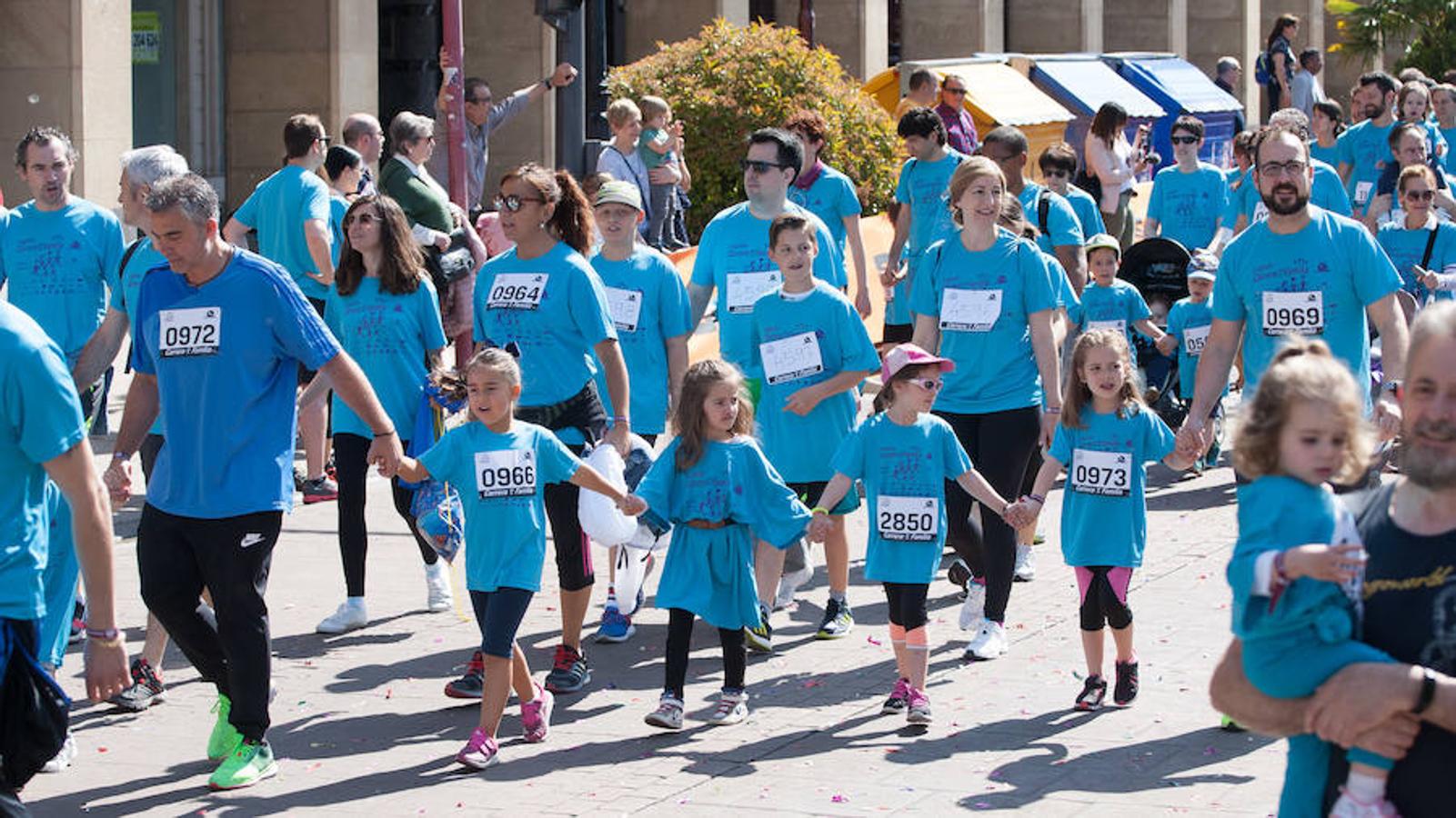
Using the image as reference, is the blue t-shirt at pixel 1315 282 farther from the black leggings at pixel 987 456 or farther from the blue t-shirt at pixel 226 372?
the blue t-shirt at pixel 226 372

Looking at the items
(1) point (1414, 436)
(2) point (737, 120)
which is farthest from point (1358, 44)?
(1) point (1414, 436)

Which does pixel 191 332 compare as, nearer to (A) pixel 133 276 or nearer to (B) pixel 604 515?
(B) pixel 604 515

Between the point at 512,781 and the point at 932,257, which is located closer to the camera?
the point at 512,781

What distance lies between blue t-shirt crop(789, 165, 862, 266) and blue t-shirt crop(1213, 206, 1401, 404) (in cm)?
406

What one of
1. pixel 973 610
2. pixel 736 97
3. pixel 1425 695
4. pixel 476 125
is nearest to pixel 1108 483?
pixel 973 610

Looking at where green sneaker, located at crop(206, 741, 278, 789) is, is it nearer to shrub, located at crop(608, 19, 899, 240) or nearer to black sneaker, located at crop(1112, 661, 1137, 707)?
black sneaker, located at crop(1112, 661, 1137, 707)

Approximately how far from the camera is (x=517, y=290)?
8.69m

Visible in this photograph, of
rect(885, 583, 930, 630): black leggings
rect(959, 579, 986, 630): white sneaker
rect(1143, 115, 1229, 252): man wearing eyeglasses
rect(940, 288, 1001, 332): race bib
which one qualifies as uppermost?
rect(1143, 115, 1229, 252): man wearing eyeglasses

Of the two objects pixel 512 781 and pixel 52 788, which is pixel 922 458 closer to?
pixel 512 781

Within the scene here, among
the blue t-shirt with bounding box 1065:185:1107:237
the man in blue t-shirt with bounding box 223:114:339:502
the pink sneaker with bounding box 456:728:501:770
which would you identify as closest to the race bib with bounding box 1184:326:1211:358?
the blue t-shirt with bounding box 1065:185:1107:237

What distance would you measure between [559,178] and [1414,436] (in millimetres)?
5403

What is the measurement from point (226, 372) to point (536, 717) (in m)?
1.60

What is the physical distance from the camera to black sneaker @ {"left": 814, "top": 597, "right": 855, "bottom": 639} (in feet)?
30.6

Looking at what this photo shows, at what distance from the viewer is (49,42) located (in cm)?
1817
